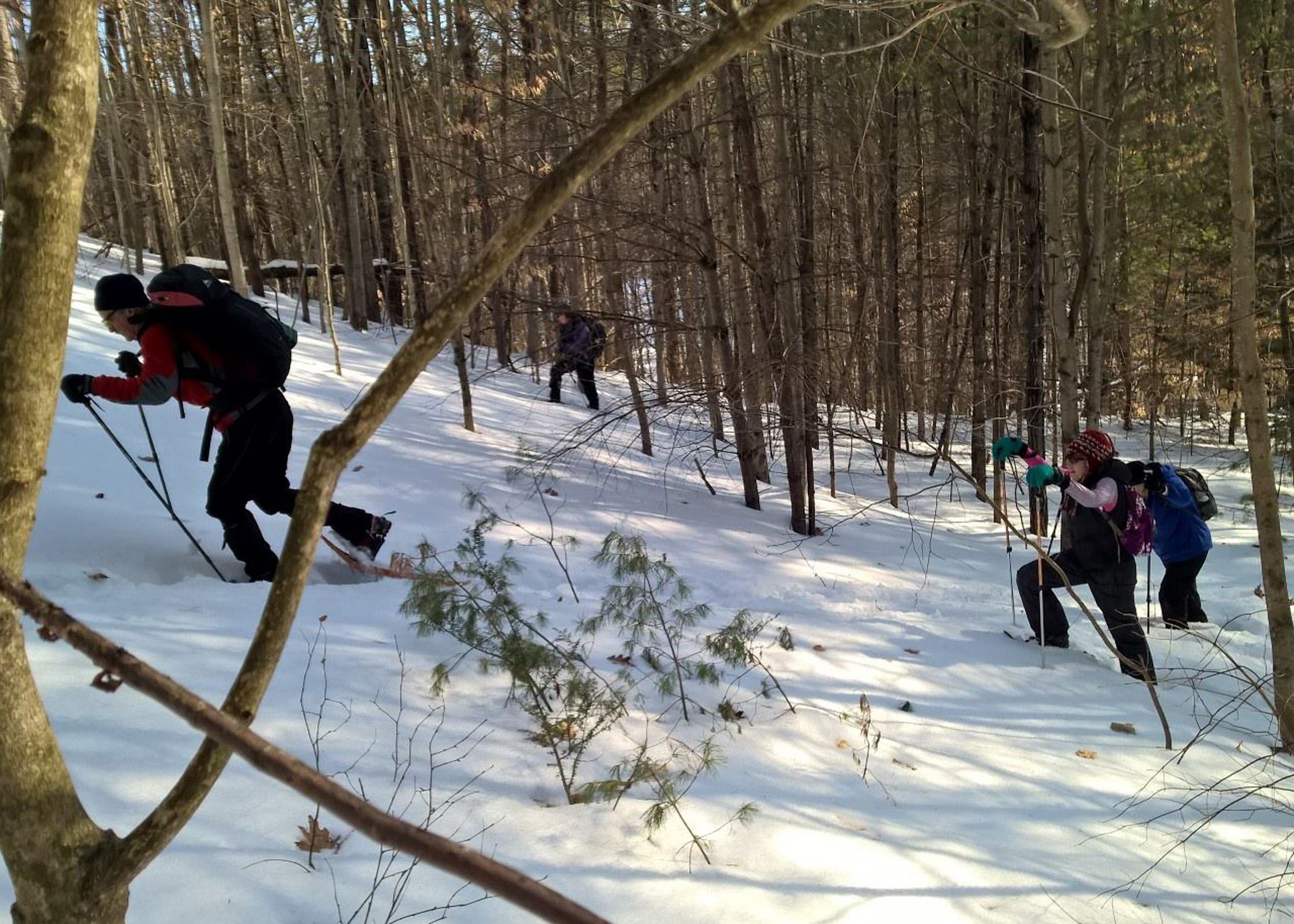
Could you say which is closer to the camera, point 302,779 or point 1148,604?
point 302,779

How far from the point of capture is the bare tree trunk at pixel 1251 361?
380cm

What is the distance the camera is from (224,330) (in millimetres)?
3963

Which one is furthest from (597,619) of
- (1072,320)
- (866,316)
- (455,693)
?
(866,316)

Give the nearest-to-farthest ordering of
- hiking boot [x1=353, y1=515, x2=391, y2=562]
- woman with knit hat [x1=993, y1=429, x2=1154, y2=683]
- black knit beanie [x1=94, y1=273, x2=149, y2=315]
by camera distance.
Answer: black knit beanie [x1=94, y1=273, x2=149, y2=315], hiking boot [x1=353, y1=515, x2=391, y2=562], woman with knit hat [x1=993, y1=429, x2=1154, y2=683]

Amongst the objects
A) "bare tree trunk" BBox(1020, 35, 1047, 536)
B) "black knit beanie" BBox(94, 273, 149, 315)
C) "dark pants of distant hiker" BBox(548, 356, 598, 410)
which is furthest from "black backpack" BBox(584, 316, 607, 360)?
"bare tree trunk" BBox(1020, 35, 1047, 536)

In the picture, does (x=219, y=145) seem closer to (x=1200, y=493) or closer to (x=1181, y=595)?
(x=1200, y=493)

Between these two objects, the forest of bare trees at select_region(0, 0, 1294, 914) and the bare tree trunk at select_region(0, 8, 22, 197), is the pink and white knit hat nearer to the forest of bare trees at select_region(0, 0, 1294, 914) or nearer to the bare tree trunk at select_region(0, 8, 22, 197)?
the forest of bare trees at select_region(0, 0, 1294, 914)

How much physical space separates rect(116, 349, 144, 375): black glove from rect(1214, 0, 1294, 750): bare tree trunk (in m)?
5.29

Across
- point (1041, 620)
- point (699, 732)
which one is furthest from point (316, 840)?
point (1041, 620)

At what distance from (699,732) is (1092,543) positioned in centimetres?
309

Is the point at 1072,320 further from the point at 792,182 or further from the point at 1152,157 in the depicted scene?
the point at 1152,157

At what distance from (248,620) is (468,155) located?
5132 mm

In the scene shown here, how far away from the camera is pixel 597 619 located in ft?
13.6

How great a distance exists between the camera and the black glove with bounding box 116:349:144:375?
4191 mm
